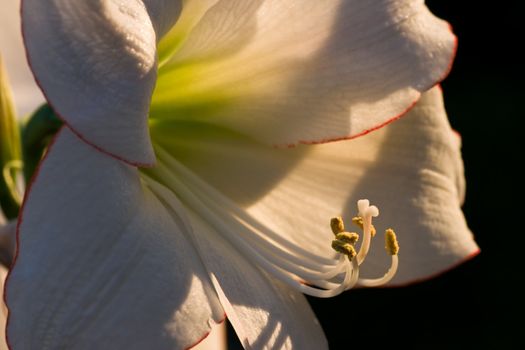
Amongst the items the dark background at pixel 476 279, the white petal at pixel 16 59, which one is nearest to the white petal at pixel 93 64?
the white petal at pixel 16 59

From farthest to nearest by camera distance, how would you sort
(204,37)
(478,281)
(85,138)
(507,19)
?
(507,19) < (478,281) < (204,37) < (85,138)

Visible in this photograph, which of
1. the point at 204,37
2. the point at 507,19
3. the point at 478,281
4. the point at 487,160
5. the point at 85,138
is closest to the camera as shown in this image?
the point at 85,138

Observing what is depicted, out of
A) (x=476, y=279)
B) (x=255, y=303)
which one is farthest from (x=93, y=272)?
(x=476, y=279)

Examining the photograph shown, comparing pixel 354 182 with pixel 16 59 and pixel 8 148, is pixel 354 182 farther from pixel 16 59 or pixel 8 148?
pixel 16 59

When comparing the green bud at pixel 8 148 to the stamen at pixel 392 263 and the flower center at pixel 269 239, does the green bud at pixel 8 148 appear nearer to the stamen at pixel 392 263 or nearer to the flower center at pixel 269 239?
the flower center at pixel 269 239

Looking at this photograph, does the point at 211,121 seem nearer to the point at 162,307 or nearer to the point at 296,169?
the point at 296,169

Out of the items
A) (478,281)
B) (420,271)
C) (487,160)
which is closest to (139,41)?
(420,271)

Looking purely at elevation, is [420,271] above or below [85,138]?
below
